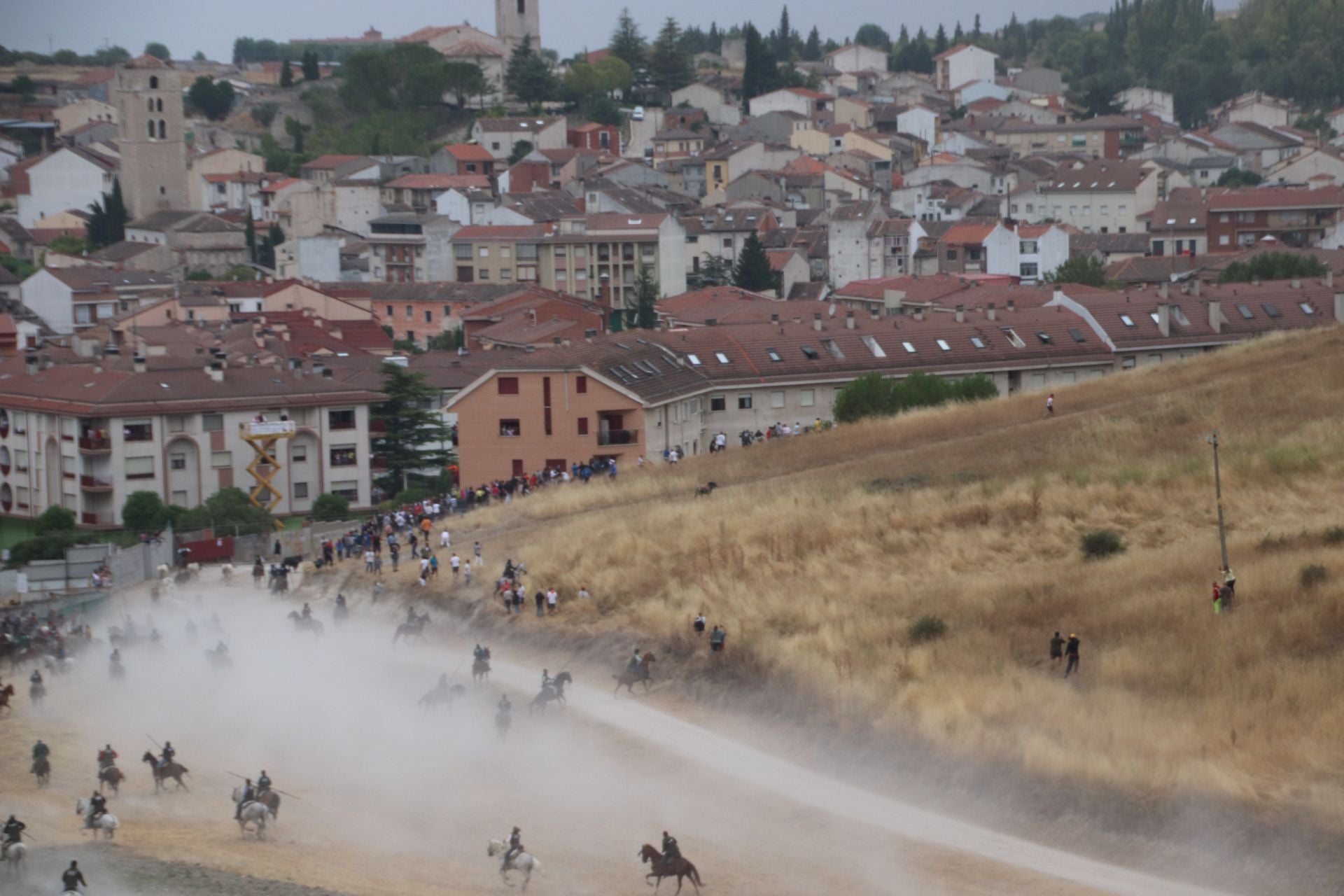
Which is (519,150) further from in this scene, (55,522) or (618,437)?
(618,437)

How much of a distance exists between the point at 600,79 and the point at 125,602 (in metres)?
135

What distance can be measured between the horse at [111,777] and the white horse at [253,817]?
3.32m

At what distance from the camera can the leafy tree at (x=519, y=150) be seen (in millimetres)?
153625

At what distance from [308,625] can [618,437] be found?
19496mm

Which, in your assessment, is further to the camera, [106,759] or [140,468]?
[140,468]

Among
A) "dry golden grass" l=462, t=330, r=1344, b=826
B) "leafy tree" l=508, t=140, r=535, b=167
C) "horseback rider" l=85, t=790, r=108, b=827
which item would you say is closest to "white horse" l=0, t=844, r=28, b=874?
"horseback rider" l=85, t=790, r=108, b=827

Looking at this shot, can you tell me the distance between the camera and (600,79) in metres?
178

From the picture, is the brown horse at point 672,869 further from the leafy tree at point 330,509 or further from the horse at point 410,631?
the leafy tree at point 330,509

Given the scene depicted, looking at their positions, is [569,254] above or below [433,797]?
above

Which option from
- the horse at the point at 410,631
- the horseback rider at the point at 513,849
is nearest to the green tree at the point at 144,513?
the horse at the point at 410,631

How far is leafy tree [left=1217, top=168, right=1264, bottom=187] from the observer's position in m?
148

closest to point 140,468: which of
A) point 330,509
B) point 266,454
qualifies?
point 266,454

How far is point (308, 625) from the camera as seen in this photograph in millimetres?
43250

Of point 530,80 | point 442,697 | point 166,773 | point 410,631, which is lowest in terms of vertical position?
point 166,773
